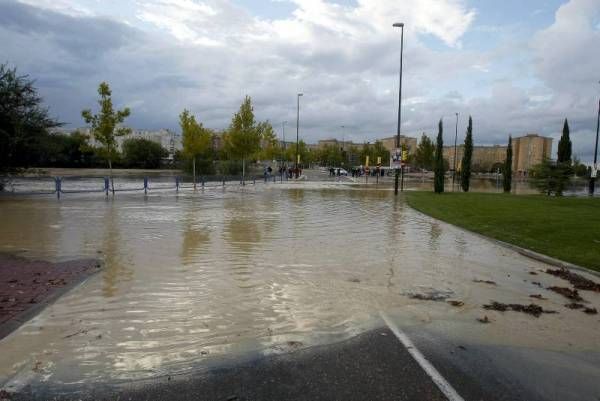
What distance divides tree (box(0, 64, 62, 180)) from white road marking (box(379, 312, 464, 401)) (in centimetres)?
2140

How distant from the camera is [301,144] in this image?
115125mm

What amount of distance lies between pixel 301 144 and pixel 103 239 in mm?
104735

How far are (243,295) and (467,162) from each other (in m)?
38.3

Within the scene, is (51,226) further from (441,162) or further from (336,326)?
(441,162)

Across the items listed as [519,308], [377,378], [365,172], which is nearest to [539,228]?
[519,308]

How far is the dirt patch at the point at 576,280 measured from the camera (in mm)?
7681

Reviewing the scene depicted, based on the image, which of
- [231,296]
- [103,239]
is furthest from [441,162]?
[231,296]

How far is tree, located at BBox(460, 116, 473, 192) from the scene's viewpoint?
40.8m

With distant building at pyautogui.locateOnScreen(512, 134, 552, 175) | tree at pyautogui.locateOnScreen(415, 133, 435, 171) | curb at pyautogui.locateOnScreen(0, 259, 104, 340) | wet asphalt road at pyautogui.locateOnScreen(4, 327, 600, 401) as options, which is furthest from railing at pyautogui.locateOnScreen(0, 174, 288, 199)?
distant building at pyautogui.locateOnScreen(512, 134, 552, 175)

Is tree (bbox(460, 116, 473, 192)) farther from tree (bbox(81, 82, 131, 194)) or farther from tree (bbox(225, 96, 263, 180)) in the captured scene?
tree (bbox(81, 82, 131, 194))

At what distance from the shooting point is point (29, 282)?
728cm

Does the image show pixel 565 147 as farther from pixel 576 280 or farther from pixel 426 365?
pixel 426 365

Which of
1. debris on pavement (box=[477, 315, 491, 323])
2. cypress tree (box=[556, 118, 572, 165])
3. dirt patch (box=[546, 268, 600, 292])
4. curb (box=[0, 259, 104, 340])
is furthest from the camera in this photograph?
cypress tree (box=[556, 118, 572, 165])

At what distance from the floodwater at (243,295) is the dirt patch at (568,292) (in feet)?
0.56
